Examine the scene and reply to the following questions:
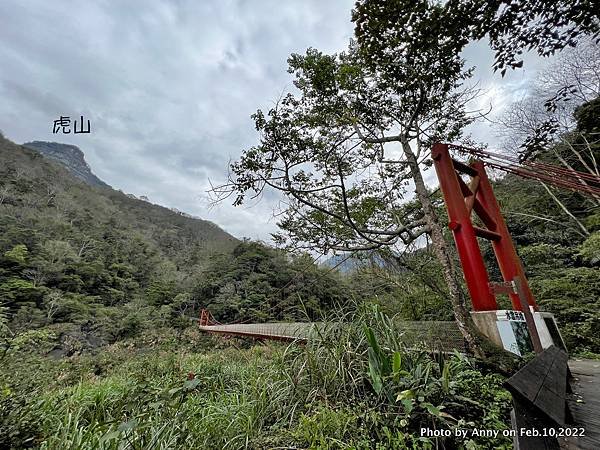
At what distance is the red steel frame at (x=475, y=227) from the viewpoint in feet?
8.59

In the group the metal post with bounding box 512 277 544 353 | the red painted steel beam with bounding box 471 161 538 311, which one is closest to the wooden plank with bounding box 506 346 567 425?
the metal post with bounding box 512 277 544 353

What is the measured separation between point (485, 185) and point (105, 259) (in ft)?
82.3

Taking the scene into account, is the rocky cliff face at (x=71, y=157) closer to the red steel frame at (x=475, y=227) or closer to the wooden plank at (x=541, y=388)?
the red steel frame at (x=475, y=227)

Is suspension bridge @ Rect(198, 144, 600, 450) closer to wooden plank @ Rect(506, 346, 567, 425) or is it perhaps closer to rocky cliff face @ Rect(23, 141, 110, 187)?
wooden plank @ Rect(506, 346, 567, 425)

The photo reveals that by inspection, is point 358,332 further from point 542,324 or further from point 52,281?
point 52,281

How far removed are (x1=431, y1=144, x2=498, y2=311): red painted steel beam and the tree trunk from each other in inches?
5.9

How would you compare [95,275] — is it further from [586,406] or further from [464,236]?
[586,406]

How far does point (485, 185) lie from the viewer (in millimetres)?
3539

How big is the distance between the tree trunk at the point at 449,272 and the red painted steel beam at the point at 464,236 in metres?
0.15

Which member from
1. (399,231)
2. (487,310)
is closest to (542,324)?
(487,310)

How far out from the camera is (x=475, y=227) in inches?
118

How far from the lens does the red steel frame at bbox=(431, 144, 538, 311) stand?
2.62m

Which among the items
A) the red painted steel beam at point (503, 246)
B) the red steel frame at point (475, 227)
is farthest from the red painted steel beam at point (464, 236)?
the red painted steel beam at point (503, 246)

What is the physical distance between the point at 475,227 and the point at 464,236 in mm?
385
